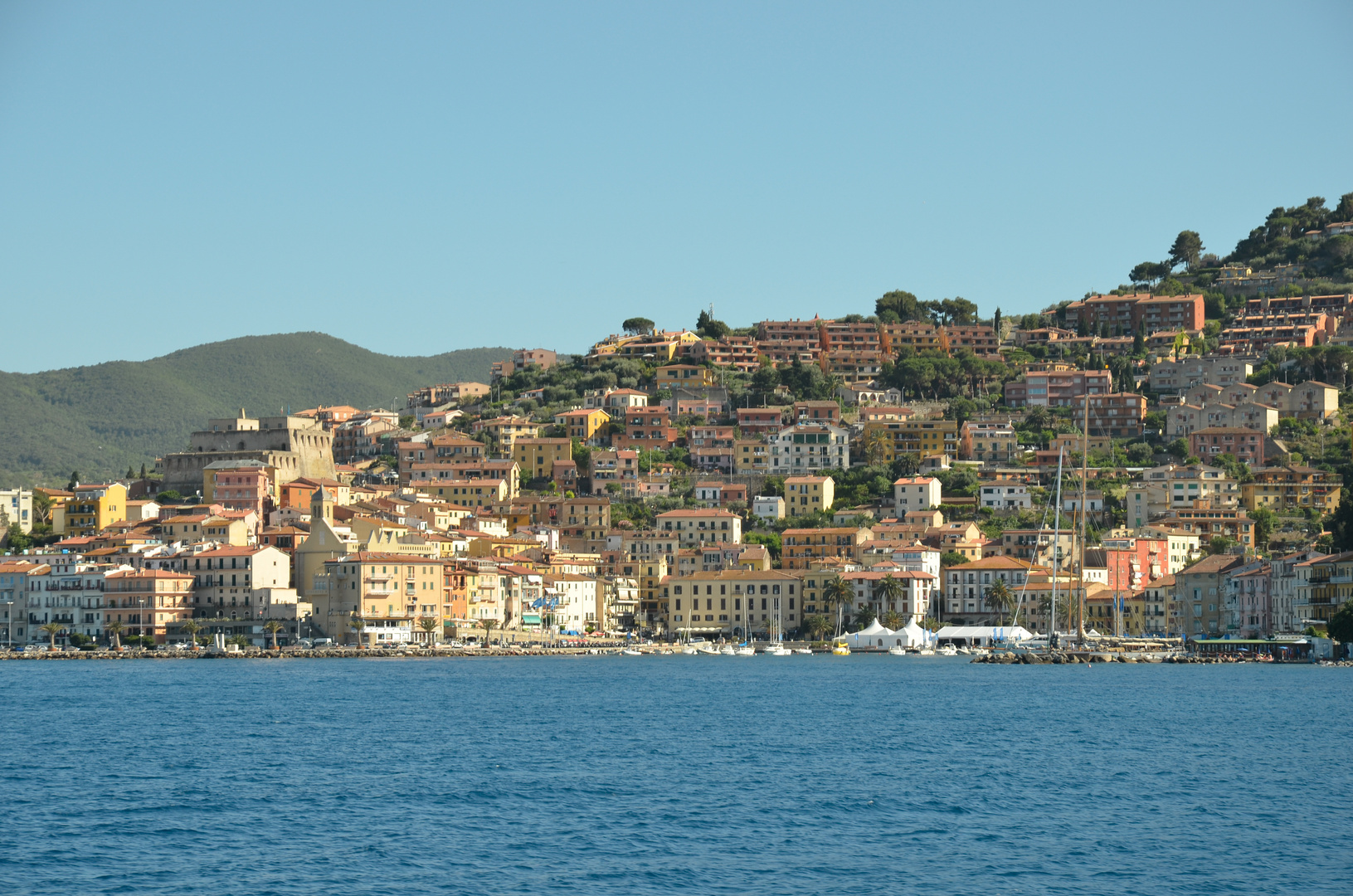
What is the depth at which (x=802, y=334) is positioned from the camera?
5758 inches

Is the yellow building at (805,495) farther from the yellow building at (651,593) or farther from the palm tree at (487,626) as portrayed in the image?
the palm tree at (487,626)

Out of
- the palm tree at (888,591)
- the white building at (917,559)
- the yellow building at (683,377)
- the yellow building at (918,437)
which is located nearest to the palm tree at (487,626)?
the palm tree at (888,591)

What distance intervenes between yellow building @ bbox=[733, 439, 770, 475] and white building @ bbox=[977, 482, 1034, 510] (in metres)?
15.0

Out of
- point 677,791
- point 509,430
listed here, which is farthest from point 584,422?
point 677,791

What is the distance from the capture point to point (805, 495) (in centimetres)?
11031

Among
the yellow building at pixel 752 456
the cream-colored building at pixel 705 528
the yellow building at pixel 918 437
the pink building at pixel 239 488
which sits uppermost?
the yellow building at pixel 918 437

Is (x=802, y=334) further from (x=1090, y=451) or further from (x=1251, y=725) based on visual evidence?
(x=1251, y=725)

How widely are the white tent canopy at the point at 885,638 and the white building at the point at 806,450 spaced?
26697 mm

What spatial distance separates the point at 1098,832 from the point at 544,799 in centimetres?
1016

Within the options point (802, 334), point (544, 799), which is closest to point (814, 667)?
point (544, 799)

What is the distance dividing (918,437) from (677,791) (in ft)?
286

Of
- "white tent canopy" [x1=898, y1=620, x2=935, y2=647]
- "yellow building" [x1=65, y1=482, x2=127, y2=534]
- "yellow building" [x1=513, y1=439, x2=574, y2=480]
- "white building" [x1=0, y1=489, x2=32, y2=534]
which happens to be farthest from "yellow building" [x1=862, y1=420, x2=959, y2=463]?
"white building" [x1=0, y1=489, x2=32, y2=534]

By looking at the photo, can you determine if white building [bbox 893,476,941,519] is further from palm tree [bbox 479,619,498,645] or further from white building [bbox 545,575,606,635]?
palm tree [bbox 479,619,498,645]

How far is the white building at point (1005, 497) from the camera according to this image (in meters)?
109
